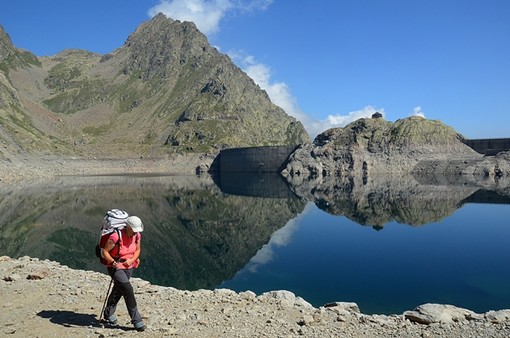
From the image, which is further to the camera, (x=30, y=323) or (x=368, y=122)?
(x=368, y=122)

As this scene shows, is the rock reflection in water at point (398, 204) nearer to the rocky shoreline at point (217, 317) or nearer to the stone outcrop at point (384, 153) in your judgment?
the rocky shoreline at point (217, 317)

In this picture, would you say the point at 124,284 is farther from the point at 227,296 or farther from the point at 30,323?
the point at 227,296

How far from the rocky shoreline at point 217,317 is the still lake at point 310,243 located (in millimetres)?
7166

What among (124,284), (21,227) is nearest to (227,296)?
(124,284)

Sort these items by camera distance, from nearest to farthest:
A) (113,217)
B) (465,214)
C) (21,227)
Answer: (113,217) < (21,227) < (465,214)

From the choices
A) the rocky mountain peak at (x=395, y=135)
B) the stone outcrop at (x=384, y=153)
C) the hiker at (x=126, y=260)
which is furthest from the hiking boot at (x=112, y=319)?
the rocky mountain peak at (x=395, y=135)

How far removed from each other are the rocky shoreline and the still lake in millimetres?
7166

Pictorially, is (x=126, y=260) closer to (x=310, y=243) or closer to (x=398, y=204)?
(x=310, y=243)

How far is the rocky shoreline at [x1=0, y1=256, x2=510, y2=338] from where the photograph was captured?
10172 mm

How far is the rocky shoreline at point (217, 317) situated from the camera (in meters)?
10.2

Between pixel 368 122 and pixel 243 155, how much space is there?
46.3 metres

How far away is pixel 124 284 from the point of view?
9938 millimetres

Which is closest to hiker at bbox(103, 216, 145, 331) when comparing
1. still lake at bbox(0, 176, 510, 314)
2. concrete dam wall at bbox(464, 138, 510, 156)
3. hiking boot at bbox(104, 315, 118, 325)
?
hiking boot at bbox(104, 315, 118, 325)

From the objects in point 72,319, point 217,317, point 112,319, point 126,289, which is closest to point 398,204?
point 217,317
